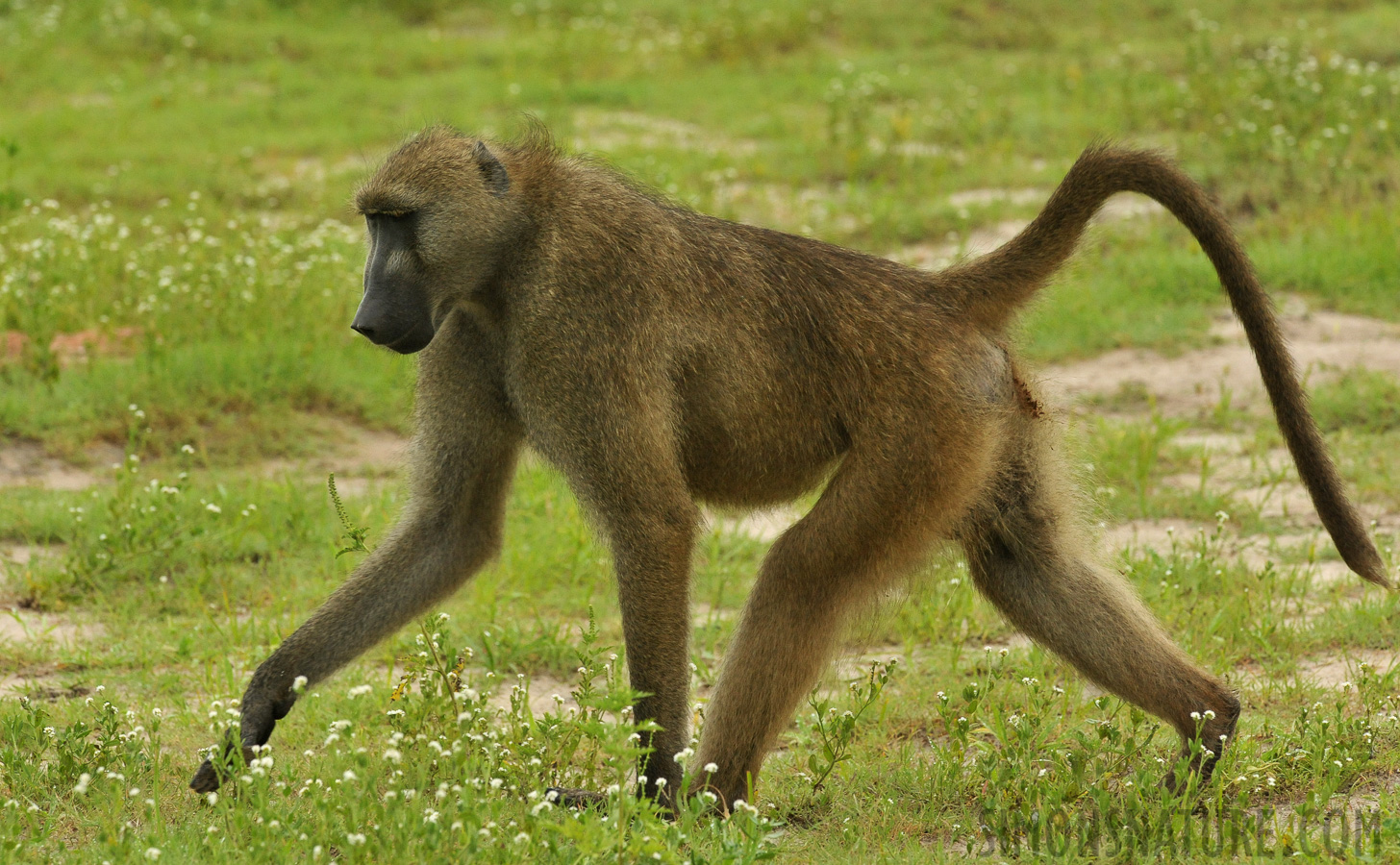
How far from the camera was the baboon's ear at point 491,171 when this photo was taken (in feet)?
11.2

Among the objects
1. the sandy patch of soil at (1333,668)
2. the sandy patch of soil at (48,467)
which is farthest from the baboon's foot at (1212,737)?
the sandy patch of soil at (48,467)

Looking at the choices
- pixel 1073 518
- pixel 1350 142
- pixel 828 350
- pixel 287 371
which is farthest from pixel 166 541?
pixel 1350 142

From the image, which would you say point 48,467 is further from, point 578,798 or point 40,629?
point 578,798

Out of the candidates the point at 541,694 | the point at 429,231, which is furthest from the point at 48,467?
the point at 429,231

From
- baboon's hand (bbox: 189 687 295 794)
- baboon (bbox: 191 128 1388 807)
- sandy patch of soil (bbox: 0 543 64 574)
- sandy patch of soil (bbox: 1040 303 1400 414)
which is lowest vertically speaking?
sandy patch of soil (bbox: 0 543 64 574)

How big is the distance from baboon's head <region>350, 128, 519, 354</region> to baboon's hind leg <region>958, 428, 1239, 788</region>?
4.14 ft

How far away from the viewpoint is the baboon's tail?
3268 mm

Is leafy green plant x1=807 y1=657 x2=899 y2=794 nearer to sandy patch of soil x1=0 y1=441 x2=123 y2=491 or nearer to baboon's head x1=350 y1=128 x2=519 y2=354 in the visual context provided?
baboon's head x1=350 y1=128 x2=519 y2=354

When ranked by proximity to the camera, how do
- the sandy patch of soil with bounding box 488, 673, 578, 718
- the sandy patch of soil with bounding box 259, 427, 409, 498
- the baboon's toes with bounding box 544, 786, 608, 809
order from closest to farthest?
the baboon's toes with bounding box 544, 786, 608, 809 < the sandy patch of soil with bounding box 488, 673, 578, 718 < the sandy patch of soil with bounding box 259, 427, 409, 498

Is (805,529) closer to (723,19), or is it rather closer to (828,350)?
(828,350)

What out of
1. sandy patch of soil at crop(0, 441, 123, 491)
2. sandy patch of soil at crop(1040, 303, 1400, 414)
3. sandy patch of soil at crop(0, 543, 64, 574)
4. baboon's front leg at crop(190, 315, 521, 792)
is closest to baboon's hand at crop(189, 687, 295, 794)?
baboon's front leg at crop(190, 315, 521, 792)

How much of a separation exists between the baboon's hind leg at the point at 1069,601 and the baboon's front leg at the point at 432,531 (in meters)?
1.12

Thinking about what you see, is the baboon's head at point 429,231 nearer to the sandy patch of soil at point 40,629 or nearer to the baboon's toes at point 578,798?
the baboon's toes at point 578,798

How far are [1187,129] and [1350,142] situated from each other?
113 cm
